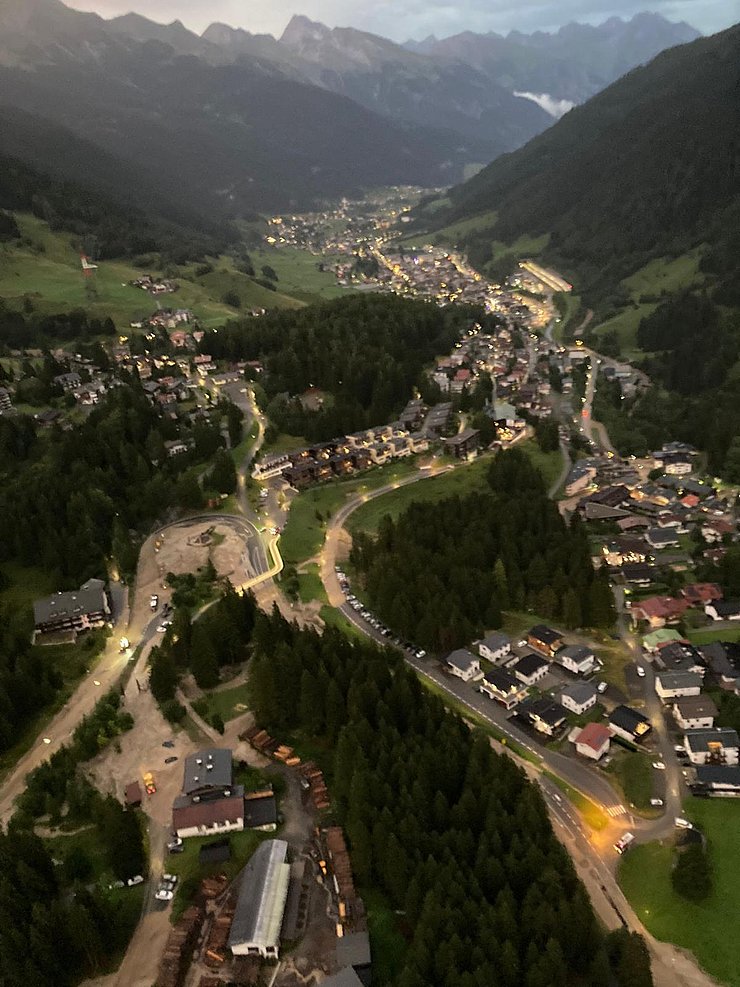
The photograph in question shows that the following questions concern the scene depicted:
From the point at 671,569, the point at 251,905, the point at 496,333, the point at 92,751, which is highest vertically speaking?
the point at 496,333

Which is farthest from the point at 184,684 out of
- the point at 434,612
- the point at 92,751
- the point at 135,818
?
the point at 434,612

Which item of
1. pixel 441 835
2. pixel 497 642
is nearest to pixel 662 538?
pixel 497 642

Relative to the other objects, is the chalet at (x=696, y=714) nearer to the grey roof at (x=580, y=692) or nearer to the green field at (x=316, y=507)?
the grey roof at (x=580, y=692)

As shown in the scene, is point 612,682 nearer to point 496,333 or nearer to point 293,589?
point 293,589

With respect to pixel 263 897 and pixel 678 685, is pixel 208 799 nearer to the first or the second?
pixel 263 897

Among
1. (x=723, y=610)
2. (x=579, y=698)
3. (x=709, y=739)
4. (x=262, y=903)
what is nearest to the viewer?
(x=262, y=903)

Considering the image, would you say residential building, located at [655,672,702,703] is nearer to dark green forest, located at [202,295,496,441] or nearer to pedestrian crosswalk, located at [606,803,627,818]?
pedestrian crosswalk, located at [606,803,627,818]
